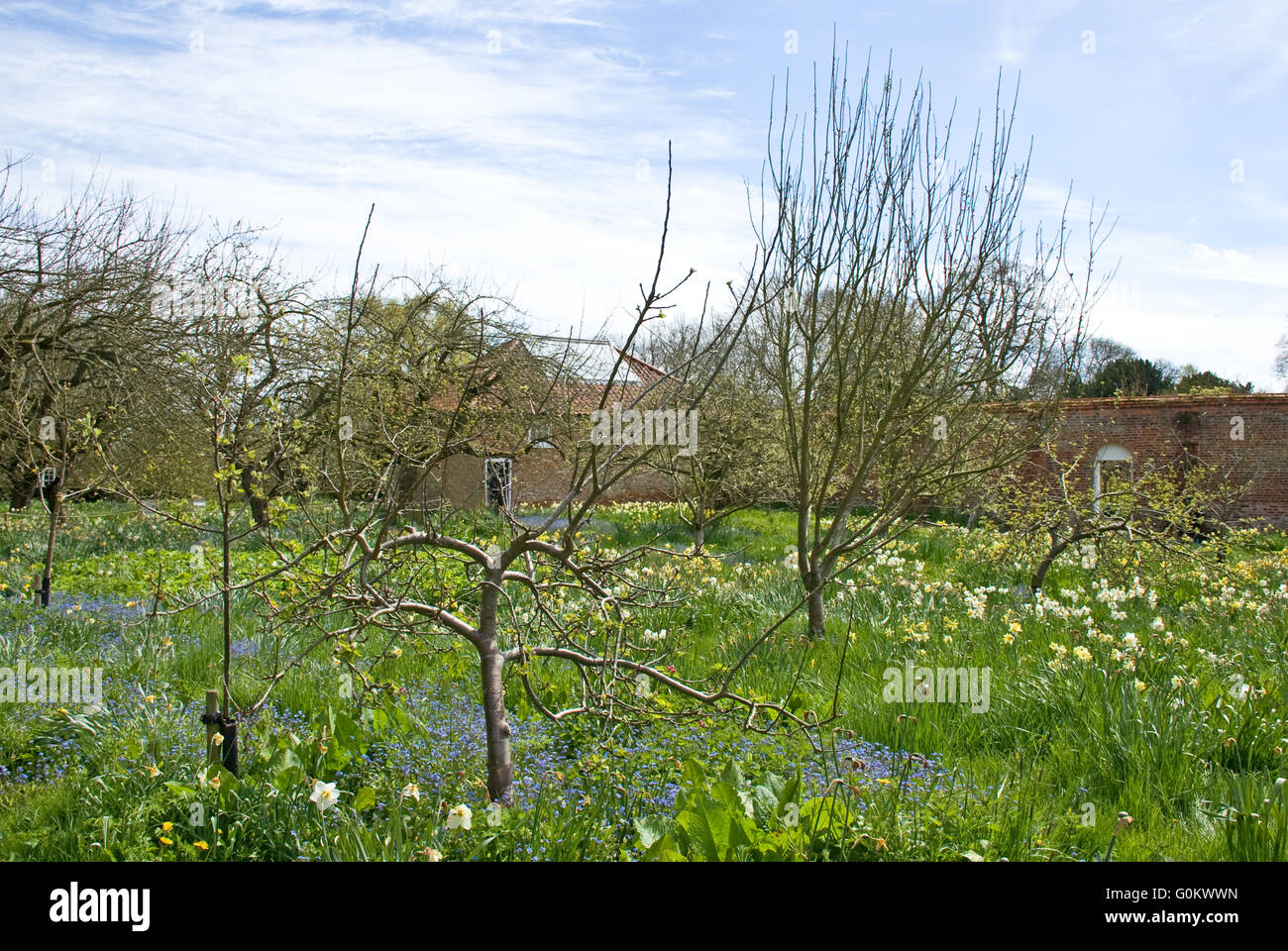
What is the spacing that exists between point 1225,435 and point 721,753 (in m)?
18.2

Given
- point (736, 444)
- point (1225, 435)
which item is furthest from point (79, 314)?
point (1225, 435)

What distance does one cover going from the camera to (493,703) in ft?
10.2

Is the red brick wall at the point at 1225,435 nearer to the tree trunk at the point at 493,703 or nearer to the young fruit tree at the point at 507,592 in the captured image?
the young fruit tree at the point at 507,592

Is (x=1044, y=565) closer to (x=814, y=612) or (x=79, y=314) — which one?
(x=814, y=612)

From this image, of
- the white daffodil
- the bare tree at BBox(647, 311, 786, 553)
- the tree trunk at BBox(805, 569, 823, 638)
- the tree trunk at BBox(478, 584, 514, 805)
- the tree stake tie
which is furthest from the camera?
the bare tree at BBox(647, 311, 786, 553)

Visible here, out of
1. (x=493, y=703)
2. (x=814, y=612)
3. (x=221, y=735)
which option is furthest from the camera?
(x=814, y=612)

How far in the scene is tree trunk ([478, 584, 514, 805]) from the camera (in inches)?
122

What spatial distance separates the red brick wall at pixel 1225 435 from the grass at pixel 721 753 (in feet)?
39.6

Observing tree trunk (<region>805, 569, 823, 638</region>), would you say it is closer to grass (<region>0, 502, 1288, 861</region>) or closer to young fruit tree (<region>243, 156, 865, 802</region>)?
grass (<region>0, 502, 1288, 861</region>)

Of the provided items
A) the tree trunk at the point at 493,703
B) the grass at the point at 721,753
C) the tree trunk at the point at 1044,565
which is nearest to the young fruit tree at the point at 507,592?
the tree trunk at the point at 493,703

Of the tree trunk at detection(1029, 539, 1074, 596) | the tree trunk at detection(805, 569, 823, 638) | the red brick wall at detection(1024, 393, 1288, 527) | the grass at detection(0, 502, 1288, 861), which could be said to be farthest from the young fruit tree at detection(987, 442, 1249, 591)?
the red brick wall at detection(1024, 393, 1288, 527)

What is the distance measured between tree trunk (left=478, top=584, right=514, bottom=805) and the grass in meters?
0.12
